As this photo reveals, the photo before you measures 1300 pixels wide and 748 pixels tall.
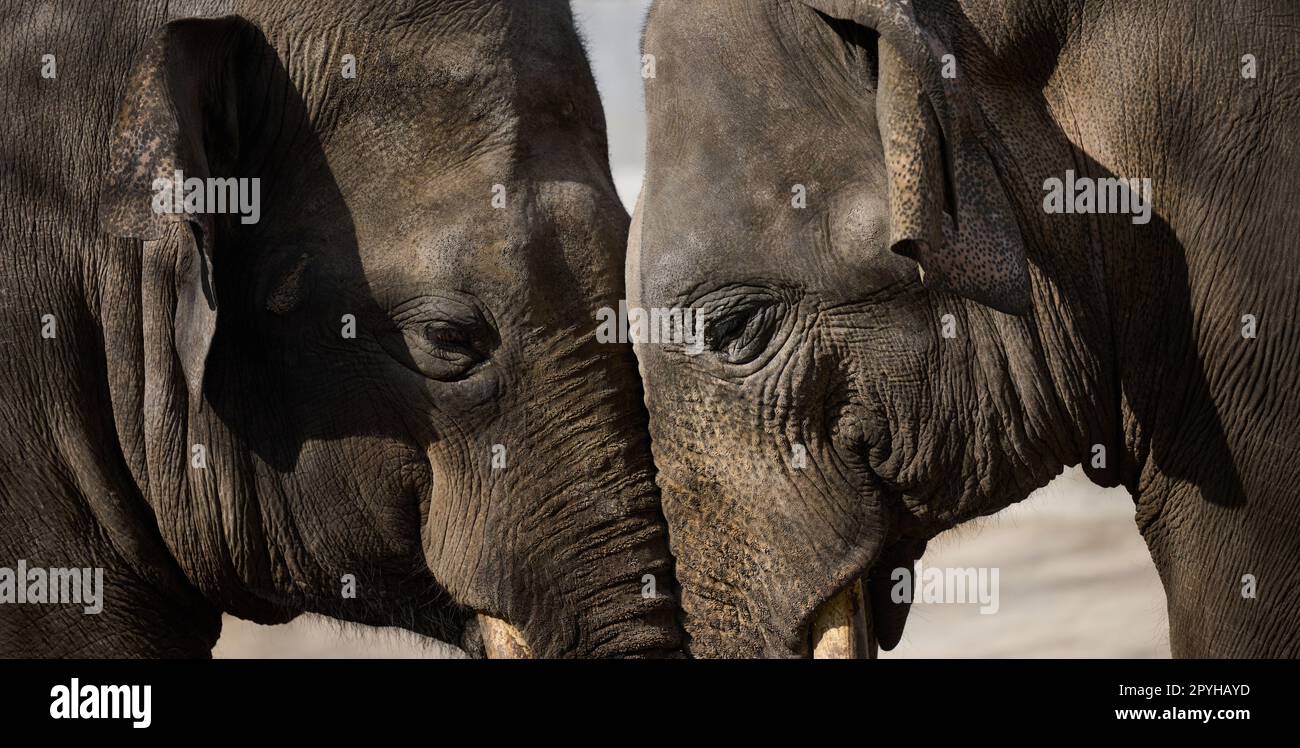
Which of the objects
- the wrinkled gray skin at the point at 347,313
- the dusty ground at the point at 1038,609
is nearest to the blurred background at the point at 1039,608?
the dusty ground at the point at 1038,609

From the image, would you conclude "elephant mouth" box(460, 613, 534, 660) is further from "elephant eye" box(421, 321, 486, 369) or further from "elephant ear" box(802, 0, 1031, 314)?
"elephant ear" box(802, 0, 1031, 314)

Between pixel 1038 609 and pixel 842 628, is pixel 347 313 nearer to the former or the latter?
pixel 842 628

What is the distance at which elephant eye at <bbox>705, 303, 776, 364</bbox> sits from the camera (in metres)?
3.38

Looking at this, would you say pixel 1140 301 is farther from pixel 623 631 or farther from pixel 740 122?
pixel 623 631

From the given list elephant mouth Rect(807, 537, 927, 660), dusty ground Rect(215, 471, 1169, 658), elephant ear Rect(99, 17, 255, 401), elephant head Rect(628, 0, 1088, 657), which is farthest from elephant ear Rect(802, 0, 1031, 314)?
dusty ground Rect(215, 471, 1169, 658)

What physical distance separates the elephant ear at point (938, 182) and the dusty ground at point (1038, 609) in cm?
488

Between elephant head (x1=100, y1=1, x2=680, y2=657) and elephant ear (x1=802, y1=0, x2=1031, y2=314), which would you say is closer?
elephant ear (x1=802, y1=0, x2=1031, y2=314)

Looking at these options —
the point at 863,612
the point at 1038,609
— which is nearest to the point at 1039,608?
the point at 1038,609

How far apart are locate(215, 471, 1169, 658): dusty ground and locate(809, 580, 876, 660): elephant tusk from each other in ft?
14.6

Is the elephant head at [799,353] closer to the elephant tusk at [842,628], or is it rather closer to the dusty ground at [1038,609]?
the elephant tusk at [842,628]

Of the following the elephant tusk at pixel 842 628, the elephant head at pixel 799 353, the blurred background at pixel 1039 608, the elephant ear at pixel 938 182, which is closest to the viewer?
the elephant ear at pixel 938 182

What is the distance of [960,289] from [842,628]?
0.77 meters

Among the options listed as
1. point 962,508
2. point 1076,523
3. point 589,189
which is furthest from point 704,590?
point 1076,523

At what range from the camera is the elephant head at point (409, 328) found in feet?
11.5
